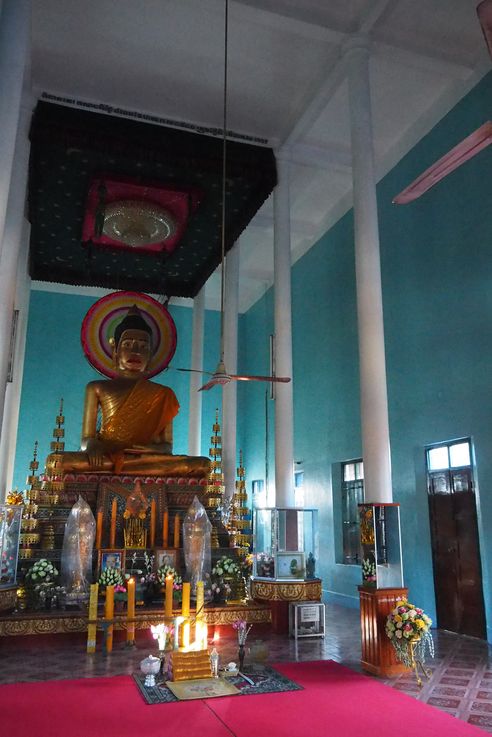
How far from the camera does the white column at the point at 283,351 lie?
7.84 metres

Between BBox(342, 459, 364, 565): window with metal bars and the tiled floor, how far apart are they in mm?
2691

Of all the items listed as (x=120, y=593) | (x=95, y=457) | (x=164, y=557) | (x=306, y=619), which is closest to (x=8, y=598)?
(x=120, y=593)

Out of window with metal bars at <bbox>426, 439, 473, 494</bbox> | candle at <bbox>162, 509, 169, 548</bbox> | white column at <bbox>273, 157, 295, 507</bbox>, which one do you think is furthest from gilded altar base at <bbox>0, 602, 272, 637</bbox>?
window with metal bars at <bbox>426, 439, 473, 494</bbox>

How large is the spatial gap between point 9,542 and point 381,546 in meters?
3.75

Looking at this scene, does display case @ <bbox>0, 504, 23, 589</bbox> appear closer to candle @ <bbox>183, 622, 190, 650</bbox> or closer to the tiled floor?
the tiled floor

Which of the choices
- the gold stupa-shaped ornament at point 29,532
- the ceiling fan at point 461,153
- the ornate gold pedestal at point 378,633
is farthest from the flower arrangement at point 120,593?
the ceiling fan at point 461,153

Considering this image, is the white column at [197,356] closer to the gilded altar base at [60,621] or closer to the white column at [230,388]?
the white column at [230,388]

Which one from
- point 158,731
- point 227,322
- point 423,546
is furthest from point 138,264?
point 158,731

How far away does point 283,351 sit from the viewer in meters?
8.16

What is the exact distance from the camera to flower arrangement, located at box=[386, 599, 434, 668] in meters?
4.93

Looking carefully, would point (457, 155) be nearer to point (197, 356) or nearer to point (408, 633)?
point (408, 633)

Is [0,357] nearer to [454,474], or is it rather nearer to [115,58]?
[115,58]

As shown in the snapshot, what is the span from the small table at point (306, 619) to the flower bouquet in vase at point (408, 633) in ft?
5.20

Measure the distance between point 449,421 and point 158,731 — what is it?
16.7ft
